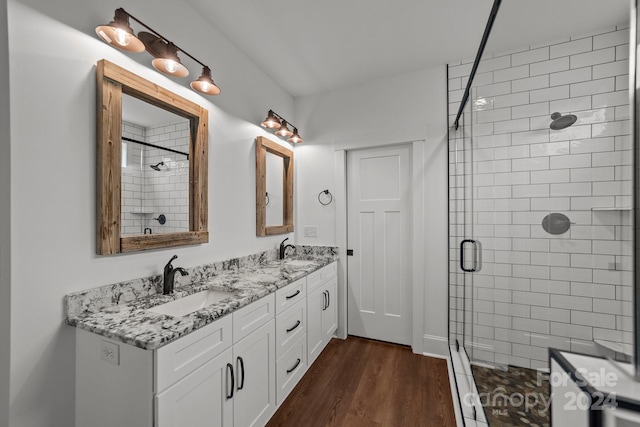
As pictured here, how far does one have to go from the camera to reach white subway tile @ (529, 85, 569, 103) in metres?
0.81

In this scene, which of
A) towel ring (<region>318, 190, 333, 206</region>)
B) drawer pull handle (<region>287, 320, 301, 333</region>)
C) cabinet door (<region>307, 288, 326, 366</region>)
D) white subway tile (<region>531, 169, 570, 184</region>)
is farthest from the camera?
towel ring (<region>318, 190, 333, 206</region>)

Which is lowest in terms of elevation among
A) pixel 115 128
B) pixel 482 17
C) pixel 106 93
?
pixel 115 128

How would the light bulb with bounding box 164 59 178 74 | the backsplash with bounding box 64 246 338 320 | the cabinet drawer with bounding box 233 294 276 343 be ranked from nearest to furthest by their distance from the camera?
the backsplash with bounding box 64 246 338 320
the cabinet drawer with bounding box 233 294 276 343
the light bulb with bounding box 164 59 178 74

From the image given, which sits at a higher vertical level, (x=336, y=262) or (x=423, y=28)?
(x=423, y=28)

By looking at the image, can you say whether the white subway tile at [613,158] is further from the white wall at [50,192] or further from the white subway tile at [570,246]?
the white wall at [50,192]

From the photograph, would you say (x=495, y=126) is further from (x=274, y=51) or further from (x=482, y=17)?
(x=274, y=51)

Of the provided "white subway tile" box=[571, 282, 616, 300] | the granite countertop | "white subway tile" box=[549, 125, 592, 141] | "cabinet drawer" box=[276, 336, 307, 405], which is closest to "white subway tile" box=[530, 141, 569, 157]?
"white subway tile" box=[549, 125, 592, 141]

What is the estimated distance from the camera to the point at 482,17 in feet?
6.22

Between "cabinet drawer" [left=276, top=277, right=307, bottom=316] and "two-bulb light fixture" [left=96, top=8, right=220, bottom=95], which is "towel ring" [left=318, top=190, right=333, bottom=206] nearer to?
"cabinet drawer" [left=276, top=277, right=307, bottom=316]

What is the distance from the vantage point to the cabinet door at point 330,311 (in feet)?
8.25

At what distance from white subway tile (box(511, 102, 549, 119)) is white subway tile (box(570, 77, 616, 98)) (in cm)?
11

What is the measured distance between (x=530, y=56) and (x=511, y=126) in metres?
0.27
